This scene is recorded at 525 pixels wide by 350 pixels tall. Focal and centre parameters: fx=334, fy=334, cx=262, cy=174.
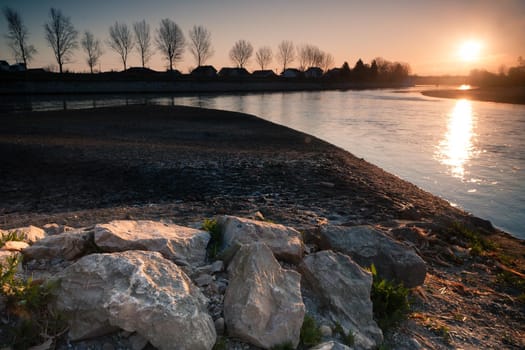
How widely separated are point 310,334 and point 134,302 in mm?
1792

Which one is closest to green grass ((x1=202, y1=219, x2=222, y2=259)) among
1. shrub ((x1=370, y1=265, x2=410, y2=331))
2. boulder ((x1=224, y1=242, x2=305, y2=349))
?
boulder ((x1=224, y1=242, x2=305, y2=349))

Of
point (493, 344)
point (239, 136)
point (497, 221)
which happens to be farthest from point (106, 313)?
point (239, 136)

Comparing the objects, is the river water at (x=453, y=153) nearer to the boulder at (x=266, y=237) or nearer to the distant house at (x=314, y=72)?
the boulder at (x=266, y=237)

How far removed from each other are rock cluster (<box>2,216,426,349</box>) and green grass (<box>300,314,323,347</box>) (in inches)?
4.7

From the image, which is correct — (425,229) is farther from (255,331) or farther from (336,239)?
(255,331)

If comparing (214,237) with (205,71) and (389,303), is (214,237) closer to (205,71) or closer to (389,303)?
(389,303)

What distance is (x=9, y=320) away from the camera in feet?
9.84

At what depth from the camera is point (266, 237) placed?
15.6 ft

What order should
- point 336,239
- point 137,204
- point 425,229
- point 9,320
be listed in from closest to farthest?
1. point 9,320
2. point 336,239
3. point 425,229
4. point 137,204

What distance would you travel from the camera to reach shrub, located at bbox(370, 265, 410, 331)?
429 centimetres

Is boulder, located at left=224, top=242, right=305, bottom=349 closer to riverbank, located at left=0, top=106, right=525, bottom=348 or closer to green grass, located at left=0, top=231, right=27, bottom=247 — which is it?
riverbank, located at left=0, top=106, right=525, bottom=348

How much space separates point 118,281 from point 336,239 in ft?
11.1

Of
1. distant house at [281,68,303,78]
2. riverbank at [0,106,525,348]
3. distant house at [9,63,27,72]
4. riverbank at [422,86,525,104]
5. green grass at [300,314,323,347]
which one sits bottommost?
riverbank at [0,106,525,348]

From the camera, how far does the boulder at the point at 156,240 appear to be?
4043mm
